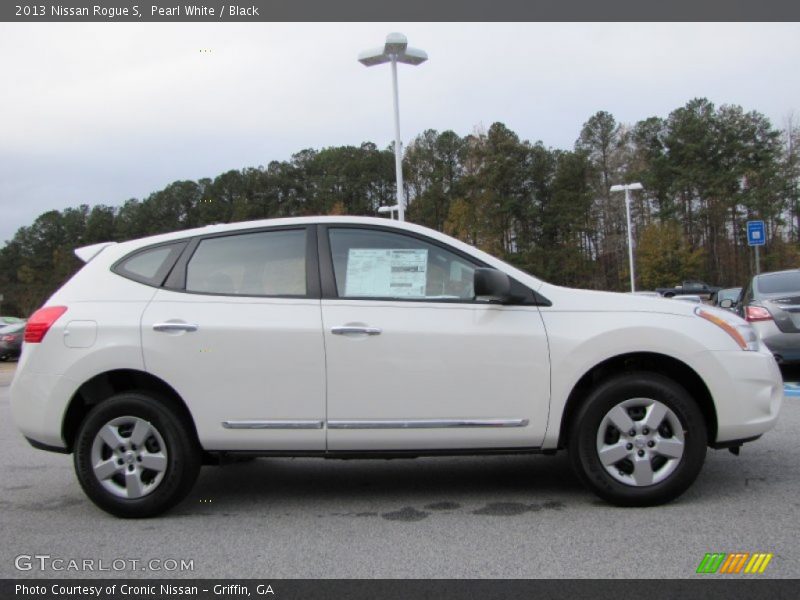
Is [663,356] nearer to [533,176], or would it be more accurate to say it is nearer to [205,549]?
[205,549]

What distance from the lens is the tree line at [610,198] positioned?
5359 centimetres

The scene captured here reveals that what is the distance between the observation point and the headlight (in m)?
4.35

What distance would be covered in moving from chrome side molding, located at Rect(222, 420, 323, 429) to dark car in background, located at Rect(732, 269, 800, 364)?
6.99 meters

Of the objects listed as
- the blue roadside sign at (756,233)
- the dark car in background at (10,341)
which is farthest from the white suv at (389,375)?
the dark car in background at (10,341)

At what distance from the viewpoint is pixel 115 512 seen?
432 cm

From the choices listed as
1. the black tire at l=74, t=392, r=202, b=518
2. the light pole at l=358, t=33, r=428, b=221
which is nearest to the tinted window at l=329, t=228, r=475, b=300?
the black tire at l=74, t=392, r=202, b=518

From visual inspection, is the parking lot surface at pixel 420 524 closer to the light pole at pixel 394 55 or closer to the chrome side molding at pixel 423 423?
the chrome side molding at pixel 423 423

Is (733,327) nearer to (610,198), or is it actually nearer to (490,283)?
(490,283)

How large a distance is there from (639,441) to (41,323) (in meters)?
3.57

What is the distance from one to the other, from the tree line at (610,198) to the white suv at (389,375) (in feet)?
141

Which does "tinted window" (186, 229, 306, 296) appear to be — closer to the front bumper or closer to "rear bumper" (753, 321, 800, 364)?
the front bumper

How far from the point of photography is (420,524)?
13.5 ft
